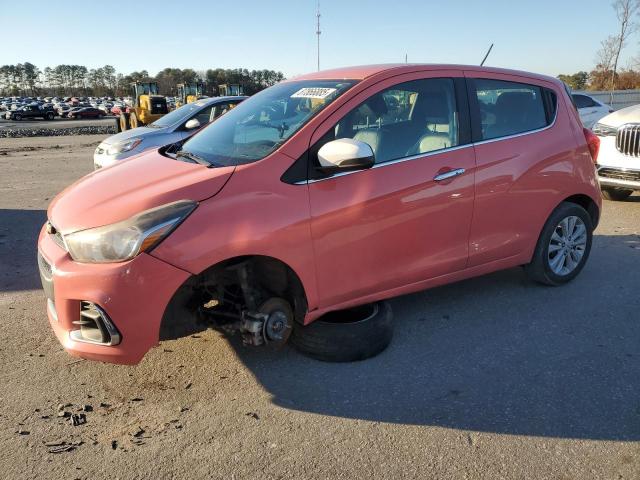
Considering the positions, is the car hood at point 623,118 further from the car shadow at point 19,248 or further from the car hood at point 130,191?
the car shadow at point 19,248

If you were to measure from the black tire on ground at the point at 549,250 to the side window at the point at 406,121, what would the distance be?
1.29 meters

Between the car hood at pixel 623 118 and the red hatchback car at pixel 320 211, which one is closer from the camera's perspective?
the red hatchback car at pixel 320 211

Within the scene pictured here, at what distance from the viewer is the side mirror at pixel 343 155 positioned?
10.5ft

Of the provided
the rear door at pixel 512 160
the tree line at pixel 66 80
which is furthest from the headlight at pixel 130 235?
the tree line at pixel 66 80

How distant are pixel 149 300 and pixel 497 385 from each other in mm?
2082

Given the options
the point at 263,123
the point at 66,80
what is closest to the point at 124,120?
the point at 263,123

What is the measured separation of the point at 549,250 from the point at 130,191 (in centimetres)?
344

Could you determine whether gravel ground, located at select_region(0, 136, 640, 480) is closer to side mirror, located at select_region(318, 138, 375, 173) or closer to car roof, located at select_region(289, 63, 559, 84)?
side mirror, located at select_region(318, 138, 375, 173)

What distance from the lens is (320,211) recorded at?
10.6 feet

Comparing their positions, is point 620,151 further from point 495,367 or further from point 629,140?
point 495,367

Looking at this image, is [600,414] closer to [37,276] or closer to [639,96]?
[37,276]

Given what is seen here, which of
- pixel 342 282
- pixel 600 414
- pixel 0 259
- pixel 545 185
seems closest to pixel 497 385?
pixel 600 414

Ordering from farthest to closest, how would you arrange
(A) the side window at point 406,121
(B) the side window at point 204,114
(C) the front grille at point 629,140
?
(B) the side window at point 204,114 < (C) the front grille at point 629,140 < (A) the side window at point 406,121

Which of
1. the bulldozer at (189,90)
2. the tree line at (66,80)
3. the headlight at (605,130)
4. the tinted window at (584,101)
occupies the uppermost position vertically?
the tree line at (66,80)
